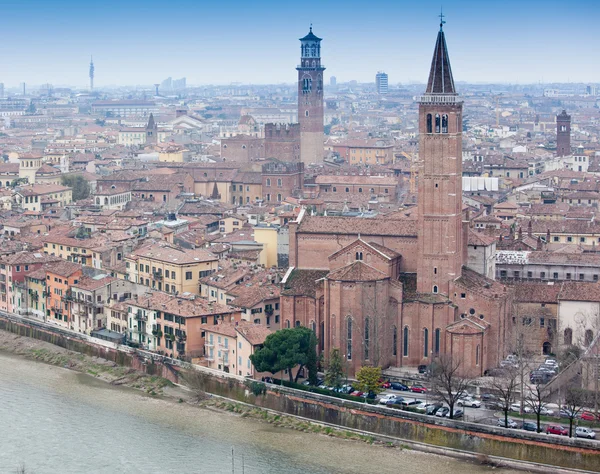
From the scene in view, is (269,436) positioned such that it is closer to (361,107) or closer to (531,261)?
(531,261)

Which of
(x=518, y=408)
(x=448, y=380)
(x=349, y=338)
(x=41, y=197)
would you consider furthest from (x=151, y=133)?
(x=518, y=408)

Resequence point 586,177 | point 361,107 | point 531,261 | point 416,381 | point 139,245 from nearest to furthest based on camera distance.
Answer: point 416,381 → point 531,261 → point 139,245 → point 586,177 → point 361,107

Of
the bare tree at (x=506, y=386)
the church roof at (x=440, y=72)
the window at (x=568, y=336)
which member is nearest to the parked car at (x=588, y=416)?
the bare tree at (x=506, y=386)

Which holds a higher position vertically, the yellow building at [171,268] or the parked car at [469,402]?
the yellow building at [171,268]

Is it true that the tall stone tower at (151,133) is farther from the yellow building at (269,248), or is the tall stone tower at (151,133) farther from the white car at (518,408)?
the white car at (518,408)

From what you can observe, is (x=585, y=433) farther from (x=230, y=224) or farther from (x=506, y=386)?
(x=230, y=224)

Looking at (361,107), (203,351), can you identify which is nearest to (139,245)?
(203,351)
